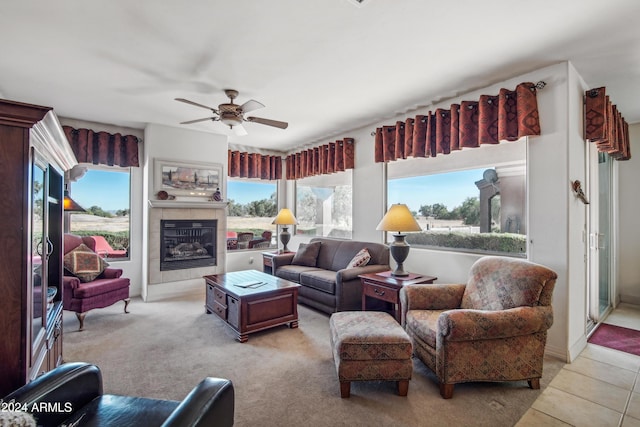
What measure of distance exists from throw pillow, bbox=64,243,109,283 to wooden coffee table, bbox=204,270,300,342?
1429 mm

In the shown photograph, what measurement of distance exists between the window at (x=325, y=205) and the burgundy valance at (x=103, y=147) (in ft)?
9.62

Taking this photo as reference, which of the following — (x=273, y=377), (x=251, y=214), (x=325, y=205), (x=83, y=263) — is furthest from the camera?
(x=251, y=214)

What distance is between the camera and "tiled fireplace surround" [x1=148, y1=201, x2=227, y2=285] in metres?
4.49

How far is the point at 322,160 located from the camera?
519 cm

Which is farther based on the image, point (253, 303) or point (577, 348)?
point (253, 303)

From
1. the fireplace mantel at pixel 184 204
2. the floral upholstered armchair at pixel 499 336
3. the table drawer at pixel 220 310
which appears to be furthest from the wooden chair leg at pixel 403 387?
the fireplace mantel at pixel 184 204

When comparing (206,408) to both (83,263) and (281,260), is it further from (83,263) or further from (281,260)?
(281,260)

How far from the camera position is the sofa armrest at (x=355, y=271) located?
140 inches

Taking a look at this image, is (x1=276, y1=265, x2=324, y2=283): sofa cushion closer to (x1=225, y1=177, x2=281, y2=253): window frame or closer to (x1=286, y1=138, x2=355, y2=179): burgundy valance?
(x1=225, y1=177, x2=281, y2=253): window frame

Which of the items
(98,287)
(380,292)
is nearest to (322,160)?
(380,292)

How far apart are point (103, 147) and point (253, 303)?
11.2ft

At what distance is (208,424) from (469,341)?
1.77m


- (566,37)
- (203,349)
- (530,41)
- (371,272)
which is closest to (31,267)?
(203,349)

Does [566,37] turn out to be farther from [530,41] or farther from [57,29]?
[57,29]
